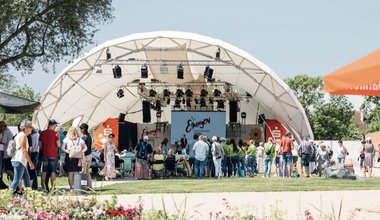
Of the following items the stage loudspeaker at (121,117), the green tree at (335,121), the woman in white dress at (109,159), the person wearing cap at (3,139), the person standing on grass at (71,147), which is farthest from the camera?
the green tree at (335,121)

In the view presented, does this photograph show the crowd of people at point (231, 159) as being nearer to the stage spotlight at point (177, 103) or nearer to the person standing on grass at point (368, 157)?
the person standing on grass at point (368, 157)

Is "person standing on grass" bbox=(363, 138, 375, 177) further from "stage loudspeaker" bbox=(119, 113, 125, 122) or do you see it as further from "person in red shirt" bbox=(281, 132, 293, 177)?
"stage loudspeaker" bbox=(119, 113, 125, 122)

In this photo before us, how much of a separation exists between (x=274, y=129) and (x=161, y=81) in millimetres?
6883

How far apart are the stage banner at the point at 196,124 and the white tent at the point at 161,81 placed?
2123mm

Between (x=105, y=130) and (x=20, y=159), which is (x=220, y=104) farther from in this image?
(x=20, y=159)

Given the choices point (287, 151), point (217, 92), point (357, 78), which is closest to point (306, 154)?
point (287, 151)

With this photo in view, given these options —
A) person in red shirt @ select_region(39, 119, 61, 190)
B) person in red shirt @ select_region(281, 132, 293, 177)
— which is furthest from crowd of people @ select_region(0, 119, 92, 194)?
person in red shirt @ select_region(281, 132, 293, 177)

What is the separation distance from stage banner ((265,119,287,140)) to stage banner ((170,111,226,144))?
4.37m

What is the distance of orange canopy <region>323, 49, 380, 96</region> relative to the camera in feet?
29.5

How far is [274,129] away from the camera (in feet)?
134

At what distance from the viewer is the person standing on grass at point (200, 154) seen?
2370cm

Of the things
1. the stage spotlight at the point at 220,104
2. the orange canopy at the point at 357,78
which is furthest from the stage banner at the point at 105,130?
the orange canopy at the point at 357,78

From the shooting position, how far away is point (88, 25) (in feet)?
84.2

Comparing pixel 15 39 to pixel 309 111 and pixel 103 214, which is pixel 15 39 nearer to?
pixel 103 214
